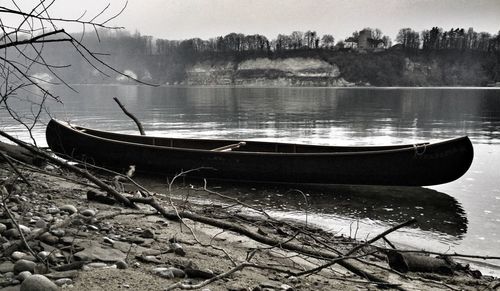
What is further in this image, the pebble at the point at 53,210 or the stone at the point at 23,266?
the pebble at the point at 53,210

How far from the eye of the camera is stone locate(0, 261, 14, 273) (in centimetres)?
320

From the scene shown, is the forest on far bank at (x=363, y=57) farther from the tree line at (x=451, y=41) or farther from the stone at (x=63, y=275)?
the stone at (x=63, y=275)

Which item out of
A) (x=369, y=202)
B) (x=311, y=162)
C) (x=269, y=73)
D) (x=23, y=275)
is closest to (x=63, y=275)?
(x=23, y=275)

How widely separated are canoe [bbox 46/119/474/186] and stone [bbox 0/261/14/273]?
7.69 metres

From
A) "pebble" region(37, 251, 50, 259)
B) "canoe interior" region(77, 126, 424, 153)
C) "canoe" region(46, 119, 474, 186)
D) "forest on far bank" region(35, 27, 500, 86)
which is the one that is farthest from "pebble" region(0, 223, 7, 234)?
"forest on far bank" region(35, 27, 500, 86)

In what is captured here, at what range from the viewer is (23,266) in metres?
3.20

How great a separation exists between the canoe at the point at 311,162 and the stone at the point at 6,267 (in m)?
7.69

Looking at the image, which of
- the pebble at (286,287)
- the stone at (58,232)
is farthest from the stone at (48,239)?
the pebble at (286,287)

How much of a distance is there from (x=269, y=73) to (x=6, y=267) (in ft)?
467

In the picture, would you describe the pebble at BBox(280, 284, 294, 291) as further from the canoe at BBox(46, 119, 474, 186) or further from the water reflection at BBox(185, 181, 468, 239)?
the canoe at BBox(46, 119, 474, 186)

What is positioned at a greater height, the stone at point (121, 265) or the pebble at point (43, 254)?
the pebble at point (43, 254)

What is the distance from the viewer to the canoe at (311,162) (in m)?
10.4

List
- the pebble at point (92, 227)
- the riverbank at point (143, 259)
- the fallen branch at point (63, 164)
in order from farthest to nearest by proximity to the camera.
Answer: the pebble at point (92, 227) < the fallen branch at point (63, 164) < the riverbank at point (143, 259)

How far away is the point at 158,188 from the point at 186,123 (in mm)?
19548
